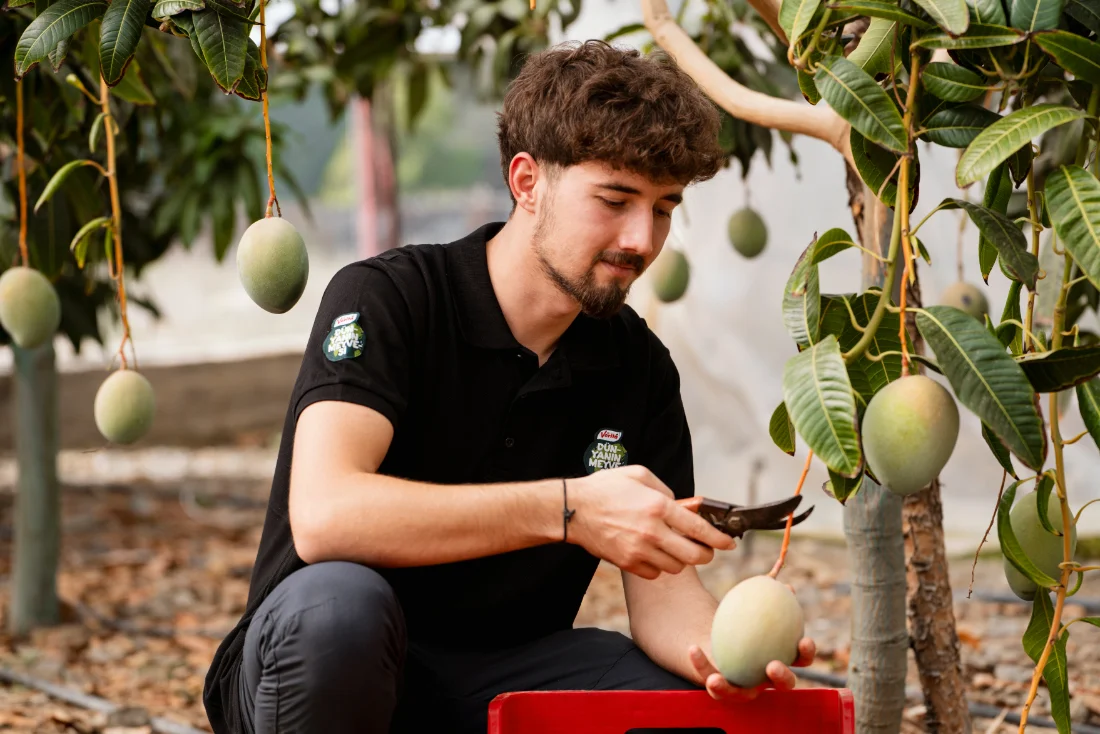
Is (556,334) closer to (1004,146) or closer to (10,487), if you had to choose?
(1004,146)

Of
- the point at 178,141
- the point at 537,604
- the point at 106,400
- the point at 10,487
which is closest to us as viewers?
the point at 537,604

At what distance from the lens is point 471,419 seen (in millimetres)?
1430

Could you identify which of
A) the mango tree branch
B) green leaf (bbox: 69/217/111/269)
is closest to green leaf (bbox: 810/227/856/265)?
the mango tree branch

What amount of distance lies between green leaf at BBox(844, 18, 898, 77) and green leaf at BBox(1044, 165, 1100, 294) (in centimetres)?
21

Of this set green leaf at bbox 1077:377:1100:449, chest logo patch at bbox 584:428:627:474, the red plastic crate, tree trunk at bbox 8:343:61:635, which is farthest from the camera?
tree trunk at bbox 8:343:61:635

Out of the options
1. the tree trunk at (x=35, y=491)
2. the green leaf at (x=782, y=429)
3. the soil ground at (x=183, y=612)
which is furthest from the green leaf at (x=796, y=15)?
the tree trunk at (x=35, y=491)

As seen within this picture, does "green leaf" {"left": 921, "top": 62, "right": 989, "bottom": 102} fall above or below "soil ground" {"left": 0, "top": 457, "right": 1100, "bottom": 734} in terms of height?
above

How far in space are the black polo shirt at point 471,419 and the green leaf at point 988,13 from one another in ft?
2.16

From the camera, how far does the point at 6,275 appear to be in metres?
1.76

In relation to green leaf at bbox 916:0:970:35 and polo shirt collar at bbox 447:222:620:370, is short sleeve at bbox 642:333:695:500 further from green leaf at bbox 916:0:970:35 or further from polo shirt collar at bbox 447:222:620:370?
green leaf at bbox 916:0:970:35

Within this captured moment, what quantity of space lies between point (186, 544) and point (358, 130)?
3066 mm

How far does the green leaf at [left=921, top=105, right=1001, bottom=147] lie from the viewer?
1012 mm

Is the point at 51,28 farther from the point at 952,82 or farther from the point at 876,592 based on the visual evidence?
the point at 876,592

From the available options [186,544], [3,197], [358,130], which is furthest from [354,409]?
[358,130]
